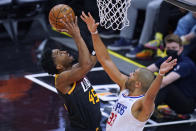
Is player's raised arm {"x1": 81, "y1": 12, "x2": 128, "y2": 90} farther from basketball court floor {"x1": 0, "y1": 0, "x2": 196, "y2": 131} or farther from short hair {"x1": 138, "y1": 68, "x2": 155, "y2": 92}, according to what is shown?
basketball court floor {"x1": 0, "y1": 0, "x2": 196, "y2": 131}

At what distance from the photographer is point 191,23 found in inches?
264

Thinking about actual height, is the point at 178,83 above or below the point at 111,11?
below

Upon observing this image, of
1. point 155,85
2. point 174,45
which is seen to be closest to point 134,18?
point 174,45

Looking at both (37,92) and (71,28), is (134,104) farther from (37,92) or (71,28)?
(37,92)

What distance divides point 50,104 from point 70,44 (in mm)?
2751

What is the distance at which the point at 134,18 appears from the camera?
295 inches

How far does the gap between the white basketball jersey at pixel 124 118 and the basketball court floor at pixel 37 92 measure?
1.73 metres

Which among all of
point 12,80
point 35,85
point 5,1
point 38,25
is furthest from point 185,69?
point 38,25

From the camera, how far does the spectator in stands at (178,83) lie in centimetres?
523

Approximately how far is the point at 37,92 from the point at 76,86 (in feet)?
8.88

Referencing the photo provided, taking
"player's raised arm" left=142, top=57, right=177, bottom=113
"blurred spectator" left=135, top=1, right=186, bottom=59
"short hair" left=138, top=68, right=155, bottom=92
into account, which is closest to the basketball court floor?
"blurred spectator" left=135, top=1, right=186, bottom=59

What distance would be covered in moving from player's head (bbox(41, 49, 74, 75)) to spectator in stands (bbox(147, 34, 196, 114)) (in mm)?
1749

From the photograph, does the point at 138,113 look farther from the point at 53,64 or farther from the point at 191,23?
the point at 191,23

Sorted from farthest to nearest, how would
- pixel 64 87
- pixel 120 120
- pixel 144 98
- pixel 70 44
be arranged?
pixel 70 44
pixel 64 87
pixel 120 120
pixel 144 98
